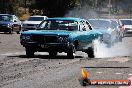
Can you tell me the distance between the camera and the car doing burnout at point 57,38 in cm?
1796

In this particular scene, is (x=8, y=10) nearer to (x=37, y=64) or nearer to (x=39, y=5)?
(x=39, y=5)

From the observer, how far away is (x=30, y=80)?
11062 millimetres

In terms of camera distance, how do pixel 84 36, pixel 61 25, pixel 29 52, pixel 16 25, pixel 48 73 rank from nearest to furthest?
1. pixel 48 73
2. pixel 29 52
3. pixel 61 25
4. pixel 84 36
5. pixel 16 25

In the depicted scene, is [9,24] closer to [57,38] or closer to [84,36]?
[84,36]

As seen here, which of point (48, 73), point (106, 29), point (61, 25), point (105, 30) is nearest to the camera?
point (48, 73)

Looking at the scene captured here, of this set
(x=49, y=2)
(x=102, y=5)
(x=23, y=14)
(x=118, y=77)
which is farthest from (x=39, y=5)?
(x=118, y=77)

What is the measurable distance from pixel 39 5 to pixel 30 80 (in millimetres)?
61738

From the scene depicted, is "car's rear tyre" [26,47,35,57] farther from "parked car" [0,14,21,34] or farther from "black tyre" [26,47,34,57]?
"parked car" [0,14,21,34]

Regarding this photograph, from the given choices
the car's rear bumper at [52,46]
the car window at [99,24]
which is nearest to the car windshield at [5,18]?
the car window at [99,24]

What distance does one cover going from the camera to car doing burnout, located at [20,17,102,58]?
58.9ft

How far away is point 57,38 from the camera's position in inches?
708

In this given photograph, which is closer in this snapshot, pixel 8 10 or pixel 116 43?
pixel 116 43

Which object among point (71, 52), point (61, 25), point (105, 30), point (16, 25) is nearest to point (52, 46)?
point (71, 52)

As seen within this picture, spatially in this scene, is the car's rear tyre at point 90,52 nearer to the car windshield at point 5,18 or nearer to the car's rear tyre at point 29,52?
the car's rear tyre at point 29,52
